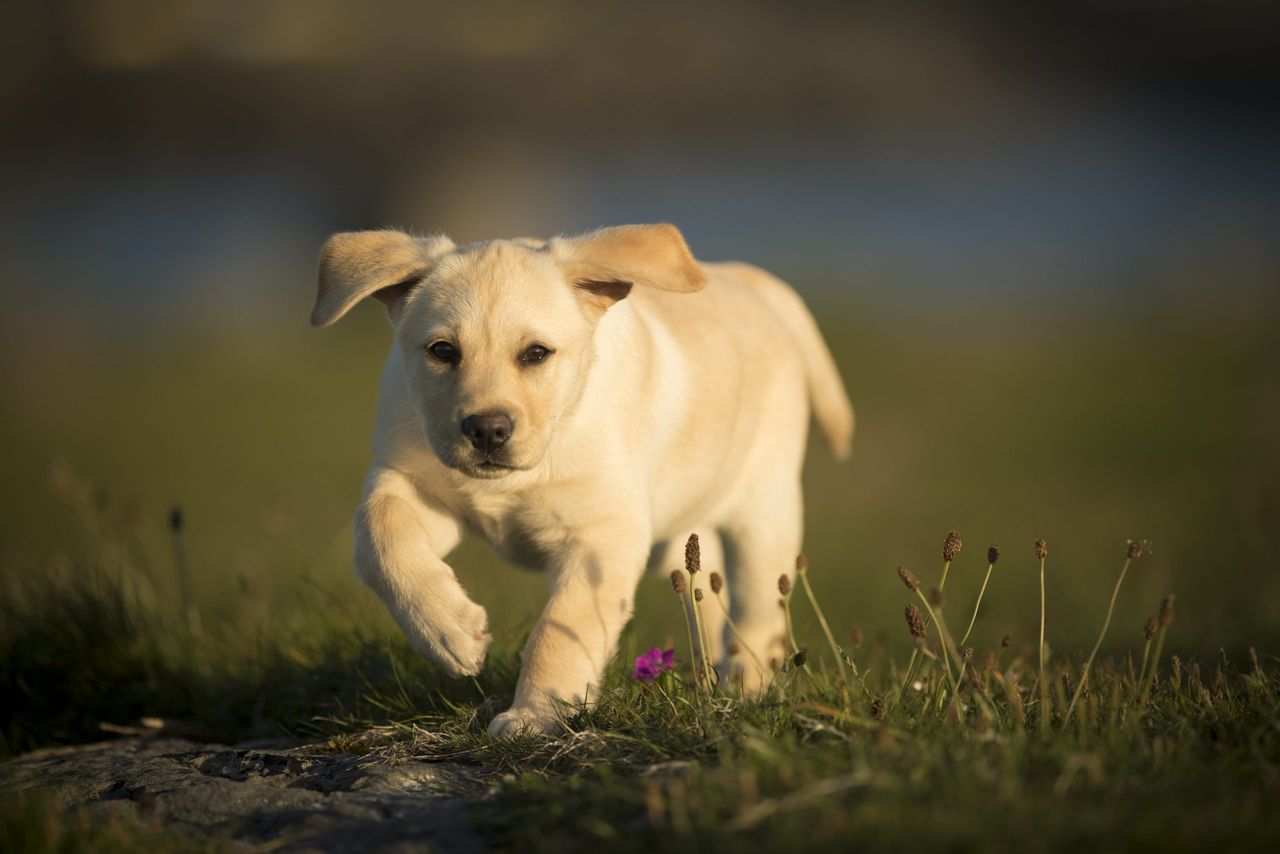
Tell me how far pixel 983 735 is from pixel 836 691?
2.14 feet

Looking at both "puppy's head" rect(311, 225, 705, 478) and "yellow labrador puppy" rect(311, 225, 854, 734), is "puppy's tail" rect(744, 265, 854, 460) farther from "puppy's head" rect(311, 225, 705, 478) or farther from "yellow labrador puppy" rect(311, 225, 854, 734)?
"puppy's head" rect(311, 225, 705, 478)

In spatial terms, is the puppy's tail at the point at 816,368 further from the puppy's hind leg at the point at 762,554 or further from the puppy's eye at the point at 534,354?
the puppy's eye at the point at 534,354

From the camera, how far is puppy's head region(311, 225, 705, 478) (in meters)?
3.64

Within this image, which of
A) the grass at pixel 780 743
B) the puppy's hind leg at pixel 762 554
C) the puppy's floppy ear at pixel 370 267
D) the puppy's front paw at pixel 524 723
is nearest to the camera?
the grass at pixel 780 743

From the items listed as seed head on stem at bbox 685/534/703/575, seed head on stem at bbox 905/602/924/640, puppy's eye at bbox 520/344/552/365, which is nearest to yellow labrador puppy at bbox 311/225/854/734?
puppy's eye at bbox 520/344/552/365

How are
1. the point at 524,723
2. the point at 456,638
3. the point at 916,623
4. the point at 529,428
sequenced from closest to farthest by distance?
the point at 916,623 < the point at 524,723 < the point at 456,638 < the point at 529,428

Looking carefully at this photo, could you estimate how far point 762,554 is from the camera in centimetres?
533

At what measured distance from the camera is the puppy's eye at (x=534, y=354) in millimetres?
3826

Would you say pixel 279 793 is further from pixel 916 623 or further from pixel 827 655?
pixel 827 655

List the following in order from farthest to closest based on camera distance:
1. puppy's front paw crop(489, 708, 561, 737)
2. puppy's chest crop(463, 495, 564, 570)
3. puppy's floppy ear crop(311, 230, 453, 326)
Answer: puppy's chest crop(463, 495, 564, 570)
puppy's floppy ear crop(311, 230, 453, 326)
puppy's front paw crop(489, 708, 561, 737)

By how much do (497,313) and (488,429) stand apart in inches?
16.6

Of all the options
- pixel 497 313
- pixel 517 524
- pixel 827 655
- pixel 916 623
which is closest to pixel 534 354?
pixel 497 313

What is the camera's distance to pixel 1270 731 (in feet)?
9.66

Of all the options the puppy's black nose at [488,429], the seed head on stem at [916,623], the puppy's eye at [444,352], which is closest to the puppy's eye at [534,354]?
the puppy's eye at [444,352]
